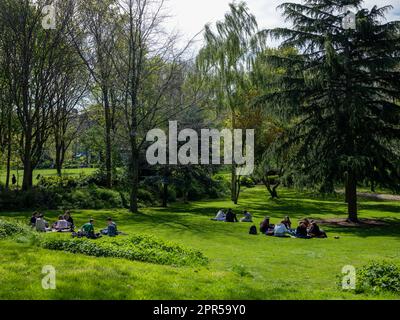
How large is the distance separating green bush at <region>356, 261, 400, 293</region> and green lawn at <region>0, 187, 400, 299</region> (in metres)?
0.44

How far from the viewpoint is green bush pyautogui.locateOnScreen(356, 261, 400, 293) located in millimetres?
9422

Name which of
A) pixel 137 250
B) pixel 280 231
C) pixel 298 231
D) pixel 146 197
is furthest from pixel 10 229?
pixel 146 197

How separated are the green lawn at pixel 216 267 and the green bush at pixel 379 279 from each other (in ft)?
1.43

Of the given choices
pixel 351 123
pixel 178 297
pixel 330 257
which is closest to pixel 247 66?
pixel 351 123

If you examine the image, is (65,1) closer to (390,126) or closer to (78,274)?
(390,126)

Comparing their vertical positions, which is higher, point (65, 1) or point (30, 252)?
point (65, 1)

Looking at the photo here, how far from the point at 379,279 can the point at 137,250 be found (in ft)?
22.0

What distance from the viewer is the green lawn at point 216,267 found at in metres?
8.41

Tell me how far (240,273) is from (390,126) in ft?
57.9

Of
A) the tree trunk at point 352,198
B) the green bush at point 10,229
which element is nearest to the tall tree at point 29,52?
the green bush at point 10,229

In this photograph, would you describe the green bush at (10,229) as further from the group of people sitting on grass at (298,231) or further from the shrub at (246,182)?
the shrub at (246,182)

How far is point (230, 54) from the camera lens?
1405 inches

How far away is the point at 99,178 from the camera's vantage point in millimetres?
36500

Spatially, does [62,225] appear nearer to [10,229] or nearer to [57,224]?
[57,224]
